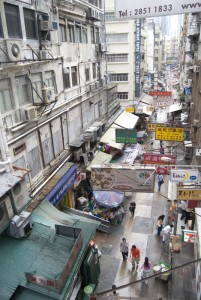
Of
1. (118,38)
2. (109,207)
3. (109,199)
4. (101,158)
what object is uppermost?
(118,38)

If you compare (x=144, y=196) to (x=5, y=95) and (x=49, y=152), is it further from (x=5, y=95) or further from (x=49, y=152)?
(x=5, y=95)

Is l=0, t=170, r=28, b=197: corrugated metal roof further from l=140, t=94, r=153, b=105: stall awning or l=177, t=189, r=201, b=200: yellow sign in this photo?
l=140, t=94, r=153, b=105: stall awning

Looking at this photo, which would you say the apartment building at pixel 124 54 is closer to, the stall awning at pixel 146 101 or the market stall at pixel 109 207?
the stall awning at pixel 146 101

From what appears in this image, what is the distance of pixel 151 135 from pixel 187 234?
2289 cm

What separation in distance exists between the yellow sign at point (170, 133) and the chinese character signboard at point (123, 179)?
587cm

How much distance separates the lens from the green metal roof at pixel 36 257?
27.3ft

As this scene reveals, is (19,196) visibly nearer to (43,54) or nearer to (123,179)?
(123,179)

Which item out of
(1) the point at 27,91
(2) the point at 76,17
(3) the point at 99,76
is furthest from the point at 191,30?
(1) the point at 27,91

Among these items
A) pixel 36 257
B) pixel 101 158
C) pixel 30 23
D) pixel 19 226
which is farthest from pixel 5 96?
pixel 101 158

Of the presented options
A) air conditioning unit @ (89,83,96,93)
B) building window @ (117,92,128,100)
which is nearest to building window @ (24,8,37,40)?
air conditioning unit @ (89,83,96,93)

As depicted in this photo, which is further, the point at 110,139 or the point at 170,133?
the point at 110,139

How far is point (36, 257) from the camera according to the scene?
30.6 ft

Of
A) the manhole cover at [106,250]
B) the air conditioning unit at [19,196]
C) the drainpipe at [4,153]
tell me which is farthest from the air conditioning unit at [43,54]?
the manhole cover at [106,250]

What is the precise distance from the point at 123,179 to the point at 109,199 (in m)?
4.86
